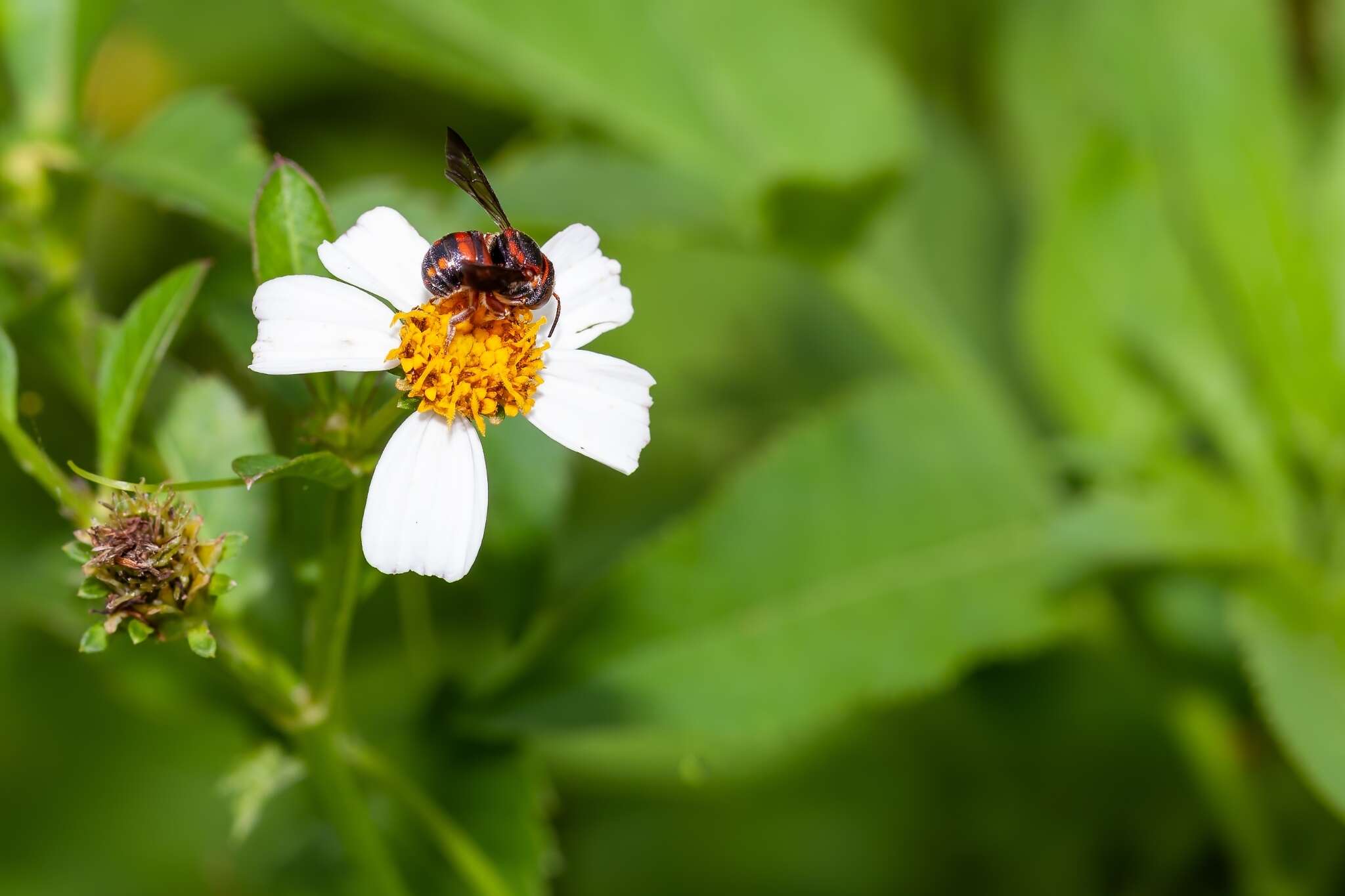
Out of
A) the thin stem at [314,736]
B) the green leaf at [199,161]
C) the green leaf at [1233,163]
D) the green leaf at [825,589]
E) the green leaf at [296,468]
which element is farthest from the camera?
the green leaf at [1233,163]

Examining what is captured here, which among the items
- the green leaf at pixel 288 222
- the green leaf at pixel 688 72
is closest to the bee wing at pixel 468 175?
the green leaf at pixel 288 222

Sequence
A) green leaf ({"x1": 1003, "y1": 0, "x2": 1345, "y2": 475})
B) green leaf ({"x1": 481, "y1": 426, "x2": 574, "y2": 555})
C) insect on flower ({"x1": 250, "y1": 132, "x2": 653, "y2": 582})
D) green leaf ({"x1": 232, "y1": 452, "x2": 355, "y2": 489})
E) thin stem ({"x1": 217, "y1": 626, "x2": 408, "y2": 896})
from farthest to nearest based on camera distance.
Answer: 1. green leaf ({"x1": 1003, "y1": 0, "x2": 1345, "y2": 475})
2. green leaf ({"x1": 481, "y1": 426, "x2": 574, "y2": 555})
3. thin stem ({"x1": 217, "y1": 626, "x2": 408, "y2": 896})
4. insect on flower ({"x1": 250, "y1": 132, "x2": 653, "y2": 582})
5. green leaf ({"x1": 232, "y1": 452, "x2": 355, "y2": 489})

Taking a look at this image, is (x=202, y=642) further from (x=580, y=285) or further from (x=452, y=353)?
(x=580, y=285)

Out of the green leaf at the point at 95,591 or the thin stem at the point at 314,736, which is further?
the thin stem at the point at 314,736

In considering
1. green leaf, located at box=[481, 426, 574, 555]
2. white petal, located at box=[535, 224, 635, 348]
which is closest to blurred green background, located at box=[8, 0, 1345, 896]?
green leaf, located at box=[481, 426, 574, 555]

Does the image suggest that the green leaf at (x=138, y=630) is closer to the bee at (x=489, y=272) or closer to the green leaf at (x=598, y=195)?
the bee at (x=489, y=272)

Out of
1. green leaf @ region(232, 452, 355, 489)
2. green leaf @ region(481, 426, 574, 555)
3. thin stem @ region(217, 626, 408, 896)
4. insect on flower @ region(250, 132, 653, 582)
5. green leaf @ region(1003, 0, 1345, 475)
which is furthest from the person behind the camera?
green leaf @ region(1003, 0, 1345, 475)

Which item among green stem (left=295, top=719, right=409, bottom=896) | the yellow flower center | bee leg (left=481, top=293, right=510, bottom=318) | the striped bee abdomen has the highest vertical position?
the striped bee abdomen

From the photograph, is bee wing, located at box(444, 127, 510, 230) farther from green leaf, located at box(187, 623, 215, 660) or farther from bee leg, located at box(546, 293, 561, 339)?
green leaf, located at box(187, 623, 215, 660)
